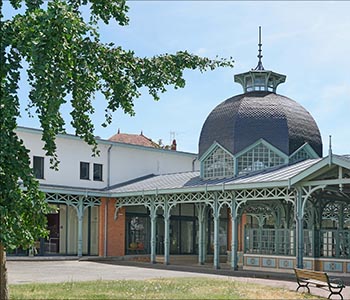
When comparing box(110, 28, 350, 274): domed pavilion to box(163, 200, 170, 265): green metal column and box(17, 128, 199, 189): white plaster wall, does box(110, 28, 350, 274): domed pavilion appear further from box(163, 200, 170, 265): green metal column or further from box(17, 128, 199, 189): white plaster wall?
box(17, 128, 199, 189): white plaster wall

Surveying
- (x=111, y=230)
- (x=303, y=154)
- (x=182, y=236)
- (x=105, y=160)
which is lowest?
(x=182, y=236)

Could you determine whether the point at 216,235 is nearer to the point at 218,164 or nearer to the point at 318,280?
the point at 218,164

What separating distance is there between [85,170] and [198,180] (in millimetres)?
7254

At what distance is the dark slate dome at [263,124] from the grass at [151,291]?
11231 mm

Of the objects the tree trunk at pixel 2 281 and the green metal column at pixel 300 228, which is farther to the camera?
the green metal column at pixel 300 228

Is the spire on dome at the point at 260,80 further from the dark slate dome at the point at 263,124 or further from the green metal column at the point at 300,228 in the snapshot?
the green metal column at the point at 300,228

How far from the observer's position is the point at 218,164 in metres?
28.8

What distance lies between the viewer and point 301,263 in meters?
22.0

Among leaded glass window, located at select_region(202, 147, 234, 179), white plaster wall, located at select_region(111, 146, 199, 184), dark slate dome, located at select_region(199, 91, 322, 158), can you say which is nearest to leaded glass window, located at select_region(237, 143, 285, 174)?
dark slate dome, located at select_region(199, 91, 322, 158)

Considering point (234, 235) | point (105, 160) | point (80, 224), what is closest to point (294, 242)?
point (234, 235)

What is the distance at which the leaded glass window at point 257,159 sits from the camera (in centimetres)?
2733

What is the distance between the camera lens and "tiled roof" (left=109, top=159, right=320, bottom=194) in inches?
927

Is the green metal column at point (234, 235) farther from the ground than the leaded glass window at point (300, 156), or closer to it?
closer to it

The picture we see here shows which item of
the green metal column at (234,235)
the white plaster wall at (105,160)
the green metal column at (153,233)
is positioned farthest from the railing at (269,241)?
the white plaster wall at (105,160)
